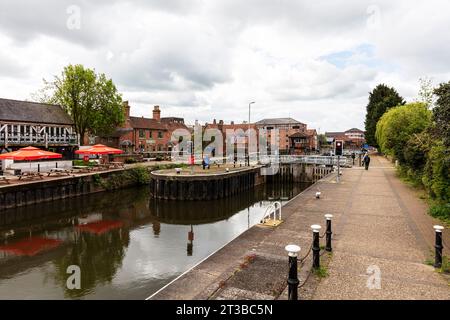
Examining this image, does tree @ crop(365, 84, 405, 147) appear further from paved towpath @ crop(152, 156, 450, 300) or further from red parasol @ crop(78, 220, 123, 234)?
red parasol @ crop(78, 220, 123, 234)

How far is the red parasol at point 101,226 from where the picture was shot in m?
19.0

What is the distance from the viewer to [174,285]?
8.08 meters

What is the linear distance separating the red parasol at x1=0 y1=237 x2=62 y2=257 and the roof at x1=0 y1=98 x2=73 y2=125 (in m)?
23.4

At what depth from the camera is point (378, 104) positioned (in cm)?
6272

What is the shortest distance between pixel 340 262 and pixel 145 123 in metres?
52.0

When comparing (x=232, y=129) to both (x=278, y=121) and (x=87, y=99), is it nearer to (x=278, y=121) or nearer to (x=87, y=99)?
(x=278, y=121)

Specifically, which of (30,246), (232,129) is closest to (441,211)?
(30,246)

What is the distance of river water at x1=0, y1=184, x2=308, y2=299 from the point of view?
11250mm

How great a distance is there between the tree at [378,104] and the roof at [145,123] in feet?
143

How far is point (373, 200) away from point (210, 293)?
1544 centimetres

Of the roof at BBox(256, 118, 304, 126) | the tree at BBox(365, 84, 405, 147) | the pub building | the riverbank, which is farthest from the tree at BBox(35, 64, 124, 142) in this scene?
the roof at BBox(256, 118, 304, 126)

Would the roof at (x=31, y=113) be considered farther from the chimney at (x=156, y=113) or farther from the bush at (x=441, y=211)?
the bush at (x=441, y=211)
